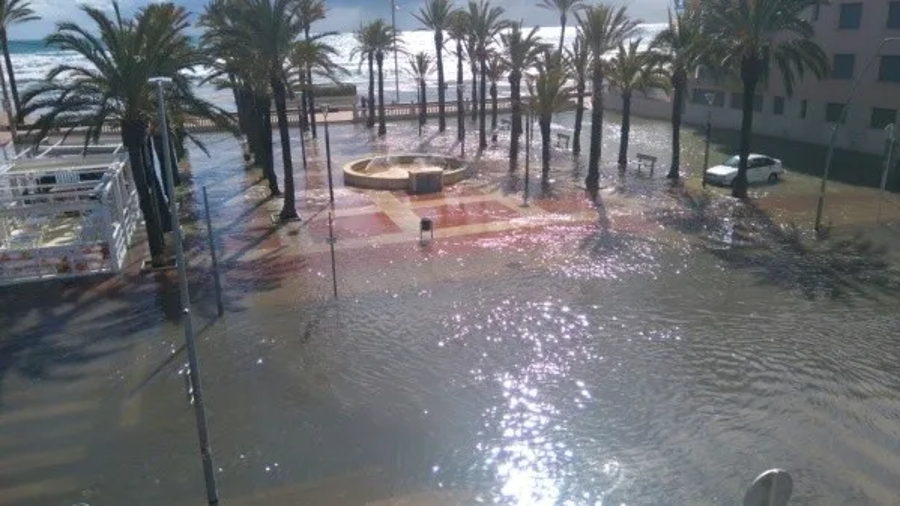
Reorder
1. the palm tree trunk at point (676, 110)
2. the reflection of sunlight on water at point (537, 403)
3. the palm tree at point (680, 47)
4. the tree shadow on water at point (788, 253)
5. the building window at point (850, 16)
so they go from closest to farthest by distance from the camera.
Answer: the reflection of sunlight on water at point (537, 403), the tree shadow on water at point (788, 253), the palm tree at point (680, 47), the palm tree trunk at point (676, 110), the building window at point (850, 16)

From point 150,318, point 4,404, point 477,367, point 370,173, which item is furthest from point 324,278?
point 370,173

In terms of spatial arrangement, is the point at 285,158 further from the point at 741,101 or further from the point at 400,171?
the point at 741,101

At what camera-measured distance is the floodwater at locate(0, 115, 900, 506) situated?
12.0 meters

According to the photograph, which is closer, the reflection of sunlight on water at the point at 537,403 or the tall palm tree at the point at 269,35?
the reflection of sunlight on water at the point at 537,403

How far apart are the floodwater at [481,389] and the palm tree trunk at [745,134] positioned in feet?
31.1

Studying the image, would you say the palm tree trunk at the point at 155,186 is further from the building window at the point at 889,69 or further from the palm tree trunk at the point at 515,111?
the building window at the point at 889,69

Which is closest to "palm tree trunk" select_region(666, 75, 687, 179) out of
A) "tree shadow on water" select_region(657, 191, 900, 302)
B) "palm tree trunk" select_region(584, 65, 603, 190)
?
"palm tree trunk" select_region(584, 65, 603, 190)

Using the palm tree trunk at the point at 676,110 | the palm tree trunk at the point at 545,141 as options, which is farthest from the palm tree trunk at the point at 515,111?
the palm tree trunk at the point at 676,110

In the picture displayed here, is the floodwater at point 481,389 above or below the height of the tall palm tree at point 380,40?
below

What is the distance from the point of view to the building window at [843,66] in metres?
41.2

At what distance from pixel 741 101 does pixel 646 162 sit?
15833mm

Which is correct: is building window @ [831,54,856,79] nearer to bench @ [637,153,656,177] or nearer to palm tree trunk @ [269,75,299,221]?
bench @ [637,153,656,177]

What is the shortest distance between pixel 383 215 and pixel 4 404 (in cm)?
1597

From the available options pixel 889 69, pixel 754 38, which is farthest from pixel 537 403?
pixel 889 69
